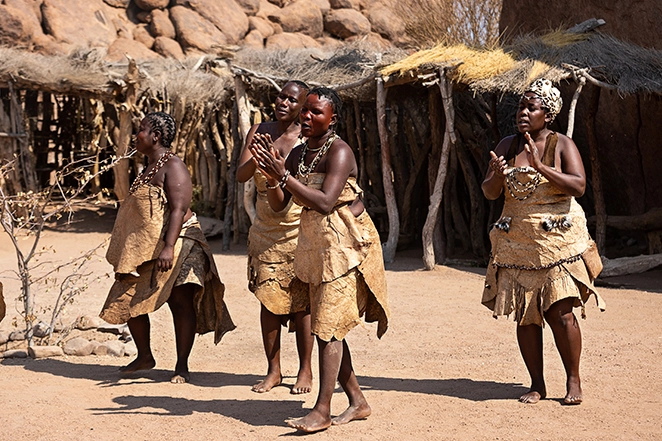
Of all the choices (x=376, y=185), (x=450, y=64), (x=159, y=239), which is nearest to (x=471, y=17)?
(x=376, y=185)

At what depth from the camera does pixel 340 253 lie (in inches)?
153

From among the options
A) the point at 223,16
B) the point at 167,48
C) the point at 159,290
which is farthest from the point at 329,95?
the point at 223,16

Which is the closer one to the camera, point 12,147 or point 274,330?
point 274,330

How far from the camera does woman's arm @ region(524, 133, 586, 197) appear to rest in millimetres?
4234

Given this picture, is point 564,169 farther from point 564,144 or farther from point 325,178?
point 325,178

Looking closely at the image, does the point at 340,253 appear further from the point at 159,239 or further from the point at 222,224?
the point at 222,224

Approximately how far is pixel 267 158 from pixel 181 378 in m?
1.86

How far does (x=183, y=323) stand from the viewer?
16.5 ft

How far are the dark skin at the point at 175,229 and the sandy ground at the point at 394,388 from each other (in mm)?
186

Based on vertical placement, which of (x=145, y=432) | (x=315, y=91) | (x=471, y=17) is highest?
(x=471, y=17)

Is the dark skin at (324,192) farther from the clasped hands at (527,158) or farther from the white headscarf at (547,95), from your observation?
the white headscarf at (547,95)

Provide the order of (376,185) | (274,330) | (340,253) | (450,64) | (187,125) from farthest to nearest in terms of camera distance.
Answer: (187,125), (376,185), (450,64), (274,330), (340,253)

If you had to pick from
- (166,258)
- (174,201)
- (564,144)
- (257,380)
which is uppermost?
(564,144)

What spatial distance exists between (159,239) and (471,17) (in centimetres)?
1446
